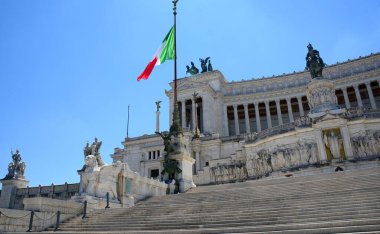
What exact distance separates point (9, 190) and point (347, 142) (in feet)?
90.9

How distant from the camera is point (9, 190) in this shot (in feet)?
91.7

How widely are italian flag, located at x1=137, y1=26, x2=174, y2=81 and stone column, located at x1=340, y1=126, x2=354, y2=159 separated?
1449cm

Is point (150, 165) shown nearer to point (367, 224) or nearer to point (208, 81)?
point (208, 81)

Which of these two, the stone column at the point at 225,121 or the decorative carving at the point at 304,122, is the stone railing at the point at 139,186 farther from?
the stone column at the point at 225,121

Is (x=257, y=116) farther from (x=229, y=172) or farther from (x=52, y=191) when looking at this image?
(x=52, y=191)

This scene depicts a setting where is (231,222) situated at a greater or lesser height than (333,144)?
lesser

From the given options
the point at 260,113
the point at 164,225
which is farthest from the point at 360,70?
the point at 164,225

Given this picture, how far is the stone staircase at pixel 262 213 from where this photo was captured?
26.3 feet

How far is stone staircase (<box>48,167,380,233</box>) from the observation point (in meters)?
8.01

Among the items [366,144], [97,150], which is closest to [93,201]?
[97,150]

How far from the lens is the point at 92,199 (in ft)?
49.2

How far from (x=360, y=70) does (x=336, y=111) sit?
30.4 metres

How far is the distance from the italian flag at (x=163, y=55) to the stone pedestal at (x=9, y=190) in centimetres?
1426

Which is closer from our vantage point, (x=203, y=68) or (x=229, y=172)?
(x=229, y=172)
